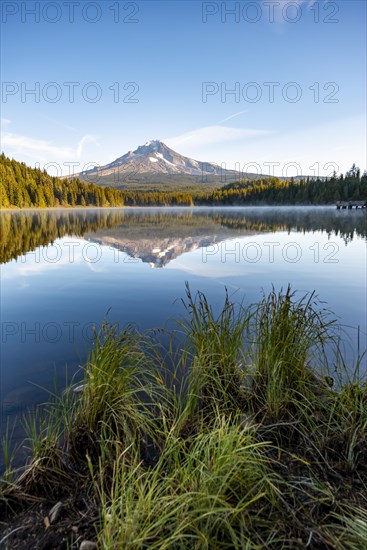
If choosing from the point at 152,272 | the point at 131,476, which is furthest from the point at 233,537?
the point at 152,272

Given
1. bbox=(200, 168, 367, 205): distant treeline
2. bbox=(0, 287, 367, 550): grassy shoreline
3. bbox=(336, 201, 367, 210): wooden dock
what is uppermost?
bbox=(200, 168, 367, 205): distant treeline

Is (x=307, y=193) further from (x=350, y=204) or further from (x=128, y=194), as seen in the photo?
(x=128, y=194)

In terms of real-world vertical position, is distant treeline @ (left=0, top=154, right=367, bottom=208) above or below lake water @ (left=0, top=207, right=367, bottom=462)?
above

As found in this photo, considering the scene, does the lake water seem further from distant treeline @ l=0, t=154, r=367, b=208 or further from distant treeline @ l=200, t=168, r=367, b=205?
distant treeline @ l=200, t=168, r=367, b=205

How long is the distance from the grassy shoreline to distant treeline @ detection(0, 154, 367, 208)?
10175 cm

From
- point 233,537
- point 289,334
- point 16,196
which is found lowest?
point 233,537

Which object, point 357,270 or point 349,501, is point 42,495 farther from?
point 357,270

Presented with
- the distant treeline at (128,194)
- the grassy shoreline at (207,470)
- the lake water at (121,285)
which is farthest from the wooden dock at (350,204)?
the grassy shoreline at (207,470)

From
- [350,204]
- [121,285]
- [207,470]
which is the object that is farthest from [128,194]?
[207,470]

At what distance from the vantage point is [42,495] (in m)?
2.76

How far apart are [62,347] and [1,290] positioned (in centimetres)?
584

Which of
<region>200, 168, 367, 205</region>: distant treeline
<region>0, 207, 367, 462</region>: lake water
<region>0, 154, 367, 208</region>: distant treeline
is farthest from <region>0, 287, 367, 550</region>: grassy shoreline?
<region>200, 168, 367, 205</region>: distant treeline

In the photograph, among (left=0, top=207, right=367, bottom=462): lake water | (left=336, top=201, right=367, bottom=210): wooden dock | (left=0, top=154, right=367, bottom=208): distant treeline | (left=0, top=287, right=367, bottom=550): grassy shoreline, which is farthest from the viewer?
(left=0, top=154, right=367, bottom=208): distant treeline

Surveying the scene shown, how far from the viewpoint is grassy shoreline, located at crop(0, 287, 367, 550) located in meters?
2.04
